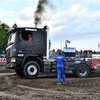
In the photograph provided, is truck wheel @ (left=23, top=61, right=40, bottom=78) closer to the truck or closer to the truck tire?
the truck

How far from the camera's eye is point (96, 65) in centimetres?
1281

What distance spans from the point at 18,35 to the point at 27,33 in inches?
23.1

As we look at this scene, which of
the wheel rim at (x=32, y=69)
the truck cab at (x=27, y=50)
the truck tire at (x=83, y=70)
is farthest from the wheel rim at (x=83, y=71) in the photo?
the wheel rim at (x=32, y=69)

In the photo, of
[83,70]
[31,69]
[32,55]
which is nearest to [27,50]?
[32,55]

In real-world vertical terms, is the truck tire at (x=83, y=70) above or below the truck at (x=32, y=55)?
below

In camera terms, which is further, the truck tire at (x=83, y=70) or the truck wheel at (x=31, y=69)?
the truck tire at (x=83, y=70)

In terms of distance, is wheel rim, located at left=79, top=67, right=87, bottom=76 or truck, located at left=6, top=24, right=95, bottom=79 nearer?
truck, located at left=6, top=24, right=95, bottom=79

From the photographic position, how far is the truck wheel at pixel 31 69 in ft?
37.3

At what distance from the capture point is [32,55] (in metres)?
11.6

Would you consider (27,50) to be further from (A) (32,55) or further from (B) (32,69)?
(B) (32,69)

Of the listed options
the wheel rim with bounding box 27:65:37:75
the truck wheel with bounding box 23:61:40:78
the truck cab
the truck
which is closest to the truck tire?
the truck

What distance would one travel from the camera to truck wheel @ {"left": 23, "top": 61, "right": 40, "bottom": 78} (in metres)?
11.4

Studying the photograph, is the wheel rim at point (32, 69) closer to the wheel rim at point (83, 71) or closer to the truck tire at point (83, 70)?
the truck tire at point (83, 70)

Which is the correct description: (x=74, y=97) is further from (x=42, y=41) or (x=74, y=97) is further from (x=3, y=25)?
(x=3, y=25)
